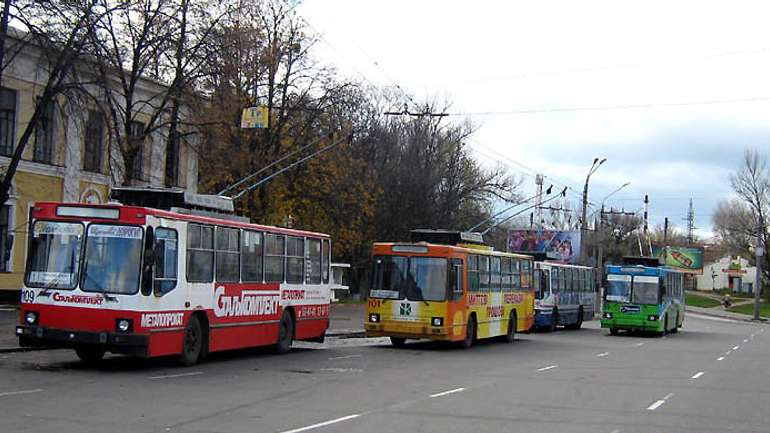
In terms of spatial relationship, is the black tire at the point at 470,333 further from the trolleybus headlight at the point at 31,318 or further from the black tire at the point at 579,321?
the black tire at the point at 579,321

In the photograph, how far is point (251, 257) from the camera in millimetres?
20484

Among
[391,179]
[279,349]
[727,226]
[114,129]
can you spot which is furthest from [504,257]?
[727,226]

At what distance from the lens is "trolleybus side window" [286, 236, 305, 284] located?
22.4 m

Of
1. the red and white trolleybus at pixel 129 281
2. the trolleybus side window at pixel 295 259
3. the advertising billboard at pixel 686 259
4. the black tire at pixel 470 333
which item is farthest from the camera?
the advertising billboard at pixel 686 259

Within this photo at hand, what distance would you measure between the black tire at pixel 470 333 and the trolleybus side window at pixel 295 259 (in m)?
5.47

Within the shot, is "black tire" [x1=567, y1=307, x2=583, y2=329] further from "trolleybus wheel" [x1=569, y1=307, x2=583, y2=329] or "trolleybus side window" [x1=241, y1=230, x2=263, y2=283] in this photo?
"trolleybus side window" [x1=241, y1=230, x2=263, y2=283]

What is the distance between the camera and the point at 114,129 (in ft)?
84.9

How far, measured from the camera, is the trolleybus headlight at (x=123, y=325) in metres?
16.0

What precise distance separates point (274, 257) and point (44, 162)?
54.9 feet

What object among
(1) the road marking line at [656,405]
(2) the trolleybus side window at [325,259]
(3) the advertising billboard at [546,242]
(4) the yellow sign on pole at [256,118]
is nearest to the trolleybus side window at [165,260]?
(2) the trolleybus side window at [325,259]

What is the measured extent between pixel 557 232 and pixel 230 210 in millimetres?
58008

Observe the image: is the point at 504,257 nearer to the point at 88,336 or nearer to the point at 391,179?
the point at 88,336

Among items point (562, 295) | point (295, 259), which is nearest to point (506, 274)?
point (295, 259)

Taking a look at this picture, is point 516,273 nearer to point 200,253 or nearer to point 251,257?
point 251,257
